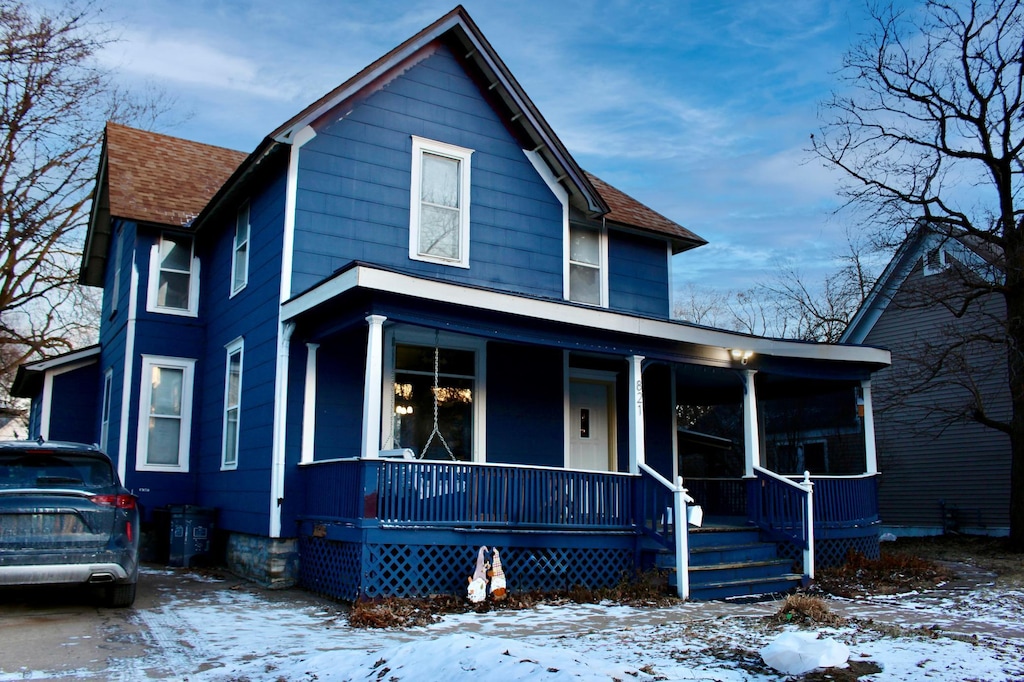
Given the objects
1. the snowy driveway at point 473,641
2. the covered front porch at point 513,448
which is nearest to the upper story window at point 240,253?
the covered front porch at point 513,448

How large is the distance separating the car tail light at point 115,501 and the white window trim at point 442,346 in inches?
148

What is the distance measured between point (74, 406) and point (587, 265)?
1099 cm

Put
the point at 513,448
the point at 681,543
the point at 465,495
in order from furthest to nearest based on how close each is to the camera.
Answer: the point at 513,448
the point at 681,543
the point at 465,495

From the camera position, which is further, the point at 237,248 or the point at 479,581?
the point at 237,248

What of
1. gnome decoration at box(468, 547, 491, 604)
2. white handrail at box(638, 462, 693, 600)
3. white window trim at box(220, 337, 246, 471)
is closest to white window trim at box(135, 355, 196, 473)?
white window trim at box(220, 337, 246, 471)

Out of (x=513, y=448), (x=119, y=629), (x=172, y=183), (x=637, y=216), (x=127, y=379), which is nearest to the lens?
(x=119, y=629)

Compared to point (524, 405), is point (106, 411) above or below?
→ above

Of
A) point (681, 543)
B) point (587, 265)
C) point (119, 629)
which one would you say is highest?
point (587, 265)

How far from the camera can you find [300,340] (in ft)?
36.7

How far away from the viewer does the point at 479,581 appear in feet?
31.4

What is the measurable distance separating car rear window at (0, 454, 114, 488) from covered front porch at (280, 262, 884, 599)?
8.36ft

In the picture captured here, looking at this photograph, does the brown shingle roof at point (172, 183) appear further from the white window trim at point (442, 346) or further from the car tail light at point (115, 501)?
the car tail light at point (115, 501)

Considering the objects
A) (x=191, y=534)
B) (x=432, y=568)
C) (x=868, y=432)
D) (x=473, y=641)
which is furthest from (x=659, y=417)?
(x=473, y=641)

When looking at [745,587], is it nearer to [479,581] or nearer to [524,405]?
[479,581]
